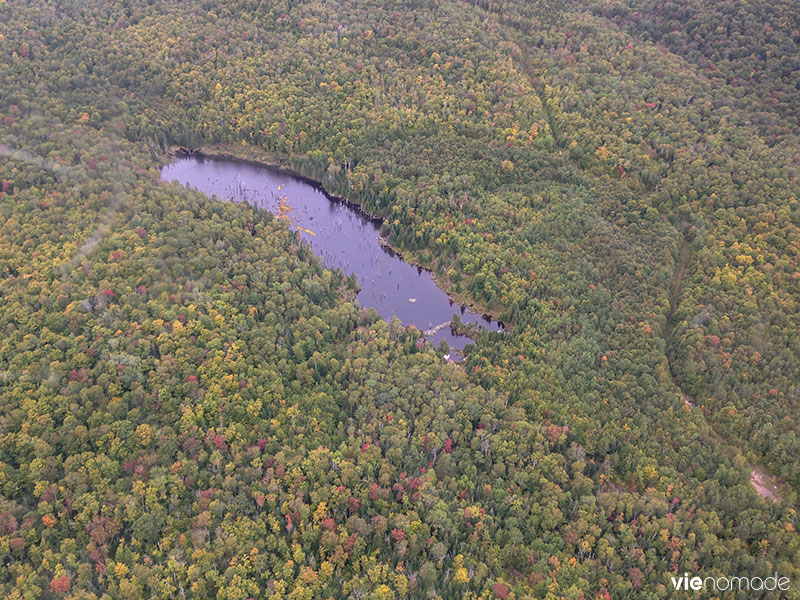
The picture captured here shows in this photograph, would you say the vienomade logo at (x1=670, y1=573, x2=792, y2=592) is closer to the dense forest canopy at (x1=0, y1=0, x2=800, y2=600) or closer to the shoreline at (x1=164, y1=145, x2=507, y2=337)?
the dense forest canopy at (x1=0, y1=0, x2=800, y2=600)

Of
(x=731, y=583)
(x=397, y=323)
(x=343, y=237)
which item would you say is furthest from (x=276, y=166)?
(x=731, y=583)

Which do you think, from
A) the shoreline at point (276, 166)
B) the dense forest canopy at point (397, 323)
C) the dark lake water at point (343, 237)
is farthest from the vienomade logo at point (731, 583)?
the shoreline at point (276, 166)

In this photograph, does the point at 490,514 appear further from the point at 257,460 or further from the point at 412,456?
the point at 257,460

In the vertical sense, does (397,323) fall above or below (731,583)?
below

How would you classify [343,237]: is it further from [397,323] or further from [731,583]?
[731,583]

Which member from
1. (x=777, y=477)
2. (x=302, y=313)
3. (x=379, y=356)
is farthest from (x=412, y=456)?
(x=777, y=477)

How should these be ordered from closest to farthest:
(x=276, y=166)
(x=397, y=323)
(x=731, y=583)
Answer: (x=731, y=583) < (x=397, y=323) < (x=276, y=166)

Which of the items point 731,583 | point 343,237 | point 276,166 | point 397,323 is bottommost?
point 276,166
